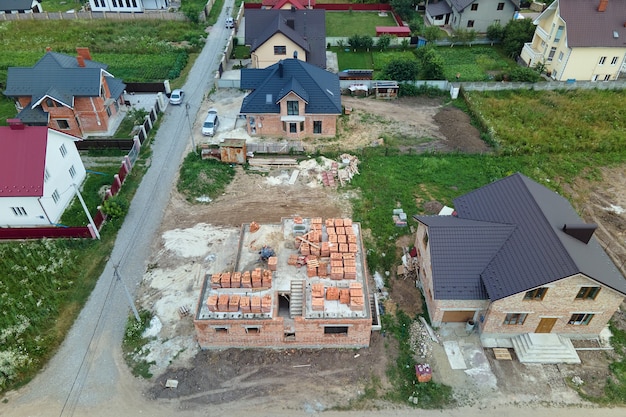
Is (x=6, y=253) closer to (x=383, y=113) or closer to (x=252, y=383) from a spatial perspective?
(x=252, y=383)

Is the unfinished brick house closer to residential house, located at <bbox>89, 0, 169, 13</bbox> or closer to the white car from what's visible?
the white car

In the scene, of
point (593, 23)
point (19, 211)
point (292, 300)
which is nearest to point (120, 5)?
point (19, 211)

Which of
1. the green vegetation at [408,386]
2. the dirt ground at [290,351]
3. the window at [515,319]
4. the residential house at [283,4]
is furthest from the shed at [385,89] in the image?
the window at [515,319]

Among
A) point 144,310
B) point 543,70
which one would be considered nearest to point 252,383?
point 144,310

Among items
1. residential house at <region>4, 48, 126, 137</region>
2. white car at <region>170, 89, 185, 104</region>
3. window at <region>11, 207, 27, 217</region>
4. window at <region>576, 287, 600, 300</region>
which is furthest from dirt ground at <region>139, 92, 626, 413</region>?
residential house at <region>4, 48, 126, 137</region>

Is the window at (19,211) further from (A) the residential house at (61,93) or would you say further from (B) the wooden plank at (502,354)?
(B) the wooden plank at (502,354)

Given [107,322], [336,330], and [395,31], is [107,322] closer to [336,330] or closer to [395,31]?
[336,330]

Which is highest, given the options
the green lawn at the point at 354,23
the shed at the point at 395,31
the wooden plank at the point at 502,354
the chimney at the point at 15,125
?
the chimney at the point at 15,125
